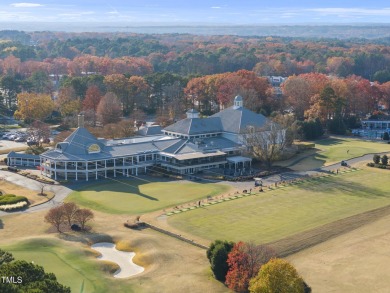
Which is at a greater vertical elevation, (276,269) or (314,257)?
(276,269)

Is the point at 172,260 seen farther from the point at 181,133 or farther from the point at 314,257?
the point at 181,133

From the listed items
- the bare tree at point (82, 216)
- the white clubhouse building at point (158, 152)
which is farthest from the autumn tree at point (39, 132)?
the bare tree at point (82, 216)

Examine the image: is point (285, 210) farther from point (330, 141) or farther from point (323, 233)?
point (330, 141)

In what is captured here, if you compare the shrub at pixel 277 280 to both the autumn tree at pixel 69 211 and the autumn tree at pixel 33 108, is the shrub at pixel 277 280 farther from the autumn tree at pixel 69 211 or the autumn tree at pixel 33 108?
the autumn tree at pixel 33 108

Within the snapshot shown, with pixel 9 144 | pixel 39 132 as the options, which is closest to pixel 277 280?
pixel 39 132

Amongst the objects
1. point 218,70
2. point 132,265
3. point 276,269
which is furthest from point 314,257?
point 218,70
